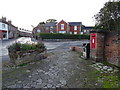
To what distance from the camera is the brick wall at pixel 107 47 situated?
556 centimetres

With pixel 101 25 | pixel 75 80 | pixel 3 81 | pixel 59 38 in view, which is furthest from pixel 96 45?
pixel 59 38

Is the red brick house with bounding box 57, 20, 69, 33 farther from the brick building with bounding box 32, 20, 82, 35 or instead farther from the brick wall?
the brick wall

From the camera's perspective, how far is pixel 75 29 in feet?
143

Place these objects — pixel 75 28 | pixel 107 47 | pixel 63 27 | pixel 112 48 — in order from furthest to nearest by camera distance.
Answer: pixel 75 28 < pixel 63 27 < pixel 107 47 < pixel 112 48

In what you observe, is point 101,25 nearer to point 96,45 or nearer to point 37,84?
point 96,45

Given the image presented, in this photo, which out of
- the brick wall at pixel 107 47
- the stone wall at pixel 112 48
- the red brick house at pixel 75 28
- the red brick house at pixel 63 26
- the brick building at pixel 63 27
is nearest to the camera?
the stone wall at pixel 112 48

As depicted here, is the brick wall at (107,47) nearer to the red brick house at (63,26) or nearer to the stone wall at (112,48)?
the stone wall at (112,48)

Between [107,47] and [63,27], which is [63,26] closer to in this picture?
[63,27]

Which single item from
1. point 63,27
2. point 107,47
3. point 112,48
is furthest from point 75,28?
point 112,48

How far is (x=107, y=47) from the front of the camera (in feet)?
20.6

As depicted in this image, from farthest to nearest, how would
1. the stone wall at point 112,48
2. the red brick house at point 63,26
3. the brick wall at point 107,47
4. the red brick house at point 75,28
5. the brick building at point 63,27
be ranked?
1. the red brick house at point 75,28
2. the brick building at point 63,27
3. the red brick house at point 63,26
4. the brick wall at point 107,47
5. the stone wall at point 112,48

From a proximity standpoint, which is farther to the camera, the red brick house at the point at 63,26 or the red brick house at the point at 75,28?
the red brick house at the point at 75,28

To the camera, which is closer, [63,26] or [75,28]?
[63,26]

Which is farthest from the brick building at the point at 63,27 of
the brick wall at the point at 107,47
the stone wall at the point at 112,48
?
the stone wall at the point at 112,48
